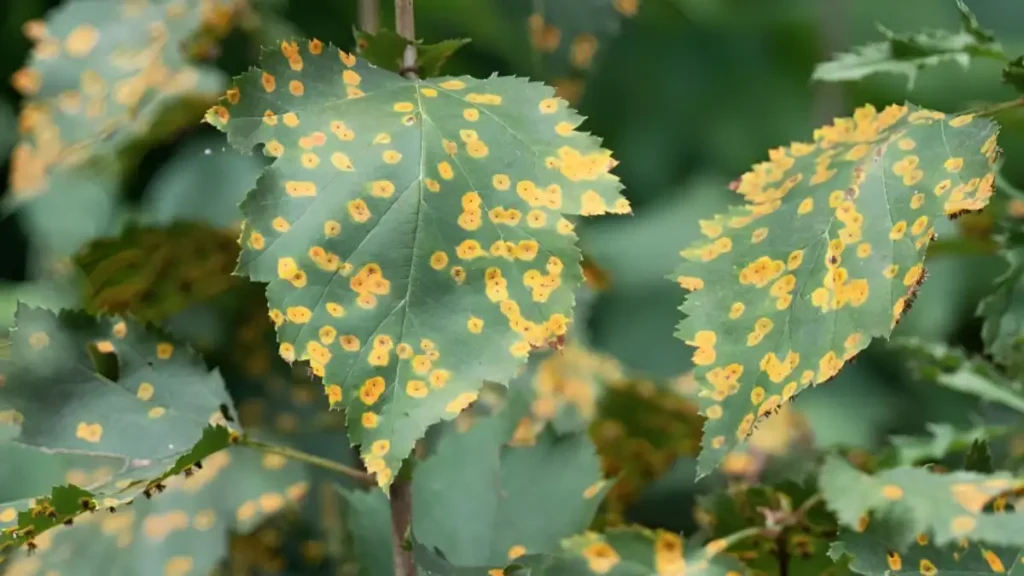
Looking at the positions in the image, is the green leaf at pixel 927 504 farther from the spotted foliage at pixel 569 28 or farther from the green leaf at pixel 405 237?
the spotted foliage at pixel 569 28

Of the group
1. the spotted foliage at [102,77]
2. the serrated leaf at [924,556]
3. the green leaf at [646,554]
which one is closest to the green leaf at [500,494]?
the green leaf at [646,554]

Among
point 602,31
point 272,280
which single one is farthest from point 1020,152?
point 272,280

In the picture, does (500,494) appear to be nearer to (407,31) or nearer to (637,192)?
(407,31)

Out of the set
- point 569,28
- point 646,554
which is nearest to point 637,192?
point 569,28

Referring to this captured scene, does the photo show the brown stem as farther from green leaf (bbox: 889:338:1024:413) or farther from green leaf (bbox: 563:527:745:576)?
green leaf (bbox: 889:338:1024:413)

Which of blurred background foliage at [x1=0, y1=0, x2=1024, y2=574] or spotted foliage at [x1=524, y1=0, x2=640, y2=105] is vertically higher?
spotted foliage at [x1=524, y1=0, x2=640, y2=105]

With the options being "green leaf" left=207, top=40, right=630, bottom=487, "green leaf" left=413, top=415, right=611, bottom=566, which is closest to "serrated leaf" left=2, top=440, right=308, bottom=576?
"green leaf" left=413, top=415, right=611, bottom=566
